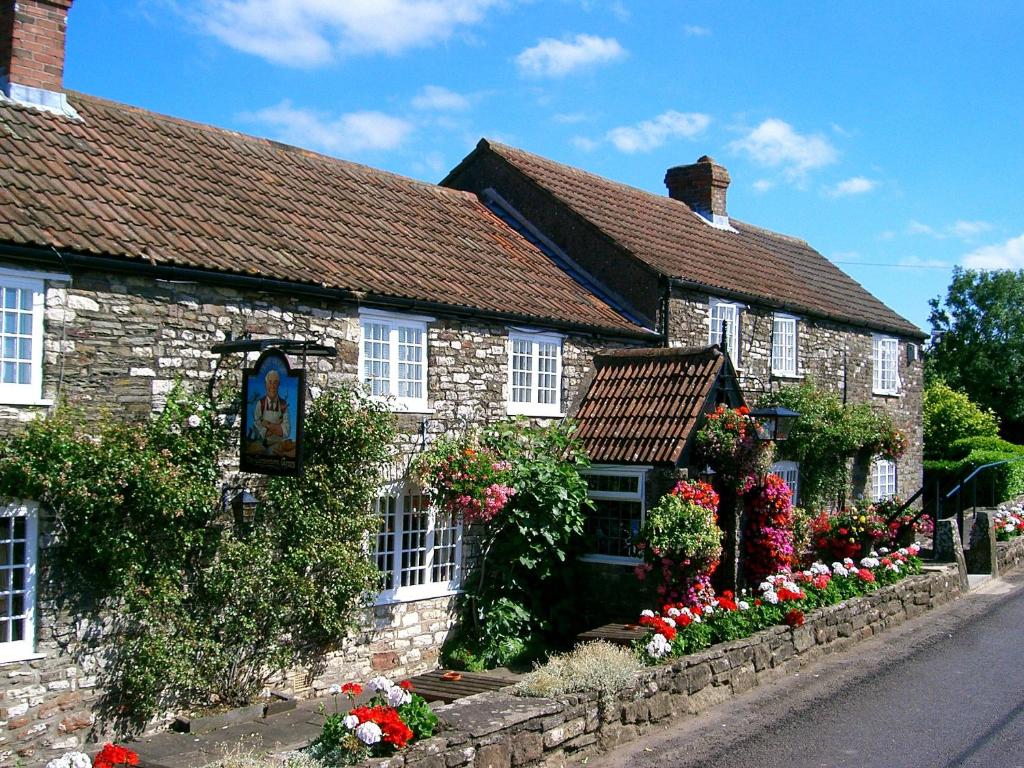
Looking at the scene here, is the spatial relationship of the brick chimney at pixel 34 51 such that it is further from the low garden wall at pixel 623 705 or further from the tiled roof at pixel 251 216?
the low garden wall at pixel 623 705

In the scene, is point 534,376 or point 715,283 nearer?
point 534,376

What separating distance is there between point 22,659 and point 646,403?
356 inches

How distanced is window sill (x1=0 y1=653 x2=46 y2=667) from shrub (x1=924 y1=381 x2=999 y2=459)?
3307 cm

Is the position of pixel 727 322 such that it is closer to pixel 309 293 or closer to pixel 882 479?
pixel 882 479

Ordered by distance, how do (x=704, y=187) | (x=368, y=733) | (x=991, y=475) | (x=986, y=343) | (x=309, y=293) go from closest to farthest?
(x=368, y=733), (x=309, y=293), (x=704, y=187), (x=991, y=475), (x=986, y=343)

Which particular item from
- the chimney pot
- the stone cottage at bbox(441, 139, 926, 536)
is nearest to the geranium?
the stone cottage at bbox(441, 139, 926, 536)

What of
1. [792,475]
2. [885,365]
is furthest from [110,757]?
[885,365]

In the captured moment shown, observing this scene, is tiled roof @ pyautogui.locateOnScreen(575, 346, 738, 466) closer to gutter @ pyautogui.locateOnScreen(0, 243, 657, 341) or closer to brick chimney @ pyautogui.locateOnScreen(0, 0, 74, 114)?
gutter @ pyautogui.locateOnScreen(0, 243, 657, 341)

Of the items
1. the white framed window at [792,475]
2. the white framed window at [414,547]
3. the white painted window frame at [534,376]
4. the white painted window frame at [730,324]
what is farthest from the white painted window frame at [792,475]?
the white framed window at [414,547]

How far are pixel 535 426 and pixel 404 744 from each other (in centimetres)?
784

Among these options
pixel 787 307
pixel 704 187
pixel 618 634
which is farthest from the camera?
pixel 704 187

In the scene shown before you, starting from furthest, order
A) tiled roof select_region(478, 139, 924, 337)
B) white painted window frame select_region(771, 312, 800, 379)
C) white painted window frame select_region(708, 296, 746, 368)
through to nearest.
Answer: white painted window frame select_region(771, 312, 800, 379)
tiled roof select_region(478, 139, 924, 337)
white painted window frame select_region(708, 296, 746, 368)

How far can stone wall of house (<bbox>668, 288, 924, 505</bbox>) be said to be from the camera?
18750 mm

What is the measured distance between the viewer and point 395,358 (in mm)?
13352
